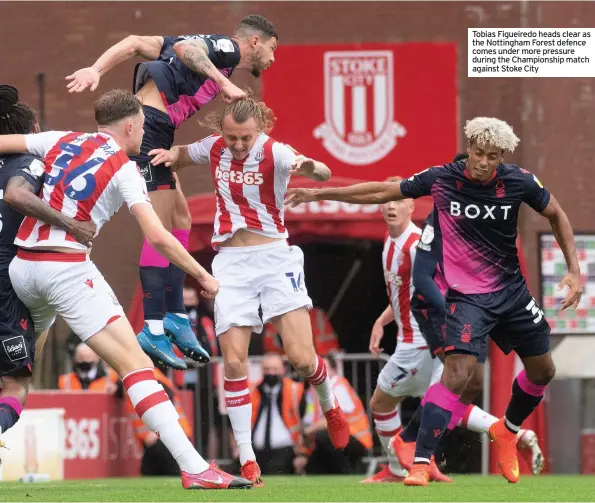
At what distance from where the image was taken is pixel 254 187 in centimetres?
848

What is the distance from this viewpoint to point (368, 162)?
47.4 ft

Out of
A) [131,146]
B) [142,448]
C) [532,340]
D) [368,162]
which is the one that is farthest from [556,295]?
[131,146]

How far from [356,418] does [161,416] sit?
19.5 ft

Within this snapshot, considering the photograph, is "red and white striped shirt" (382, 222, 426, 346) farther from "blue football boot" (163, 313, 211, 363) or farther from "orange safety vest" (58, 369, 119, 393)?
"orange safety vest" (58, 369, 119, 393)

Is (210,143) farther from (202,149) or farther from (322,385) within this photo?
(322,385)

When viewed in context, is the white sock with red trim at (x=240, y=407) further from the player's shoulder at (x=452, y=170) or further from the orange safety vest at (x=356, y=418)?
the orange safety vest at (x=356, y=418)

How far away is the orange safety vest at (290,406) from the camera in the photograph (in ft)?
41.8

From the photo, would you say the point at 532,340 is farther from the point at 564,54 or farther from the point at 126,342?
the point at 564,54

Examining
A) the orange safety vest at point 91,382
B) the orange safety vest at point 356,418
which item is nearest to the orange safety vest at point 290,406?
the orange safety vest at point 356,418

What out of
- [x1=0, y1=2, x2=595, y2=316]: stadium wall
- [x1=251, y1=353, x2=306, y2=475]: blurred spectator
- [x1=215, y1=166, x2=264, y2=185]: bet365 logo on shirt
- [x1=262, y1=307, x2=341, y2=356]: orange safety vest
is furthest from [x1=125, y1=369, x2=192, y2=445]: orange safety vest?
[x1=215, y1=166, x2=264, y2=185]: bet365 logo on shirt

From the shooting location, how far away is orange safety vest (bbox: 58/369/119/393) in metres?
12.9

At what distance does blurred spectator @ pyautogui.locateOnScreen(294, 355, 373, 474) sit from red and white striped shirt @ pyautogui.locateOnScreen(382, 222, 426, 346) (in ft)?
7.99

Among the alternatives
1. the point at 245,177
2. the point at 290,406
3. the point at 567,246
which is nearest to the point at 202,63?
the point at 245,177

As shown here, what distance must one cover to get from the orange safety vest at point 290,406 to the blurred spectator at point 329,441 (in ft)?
0.31
